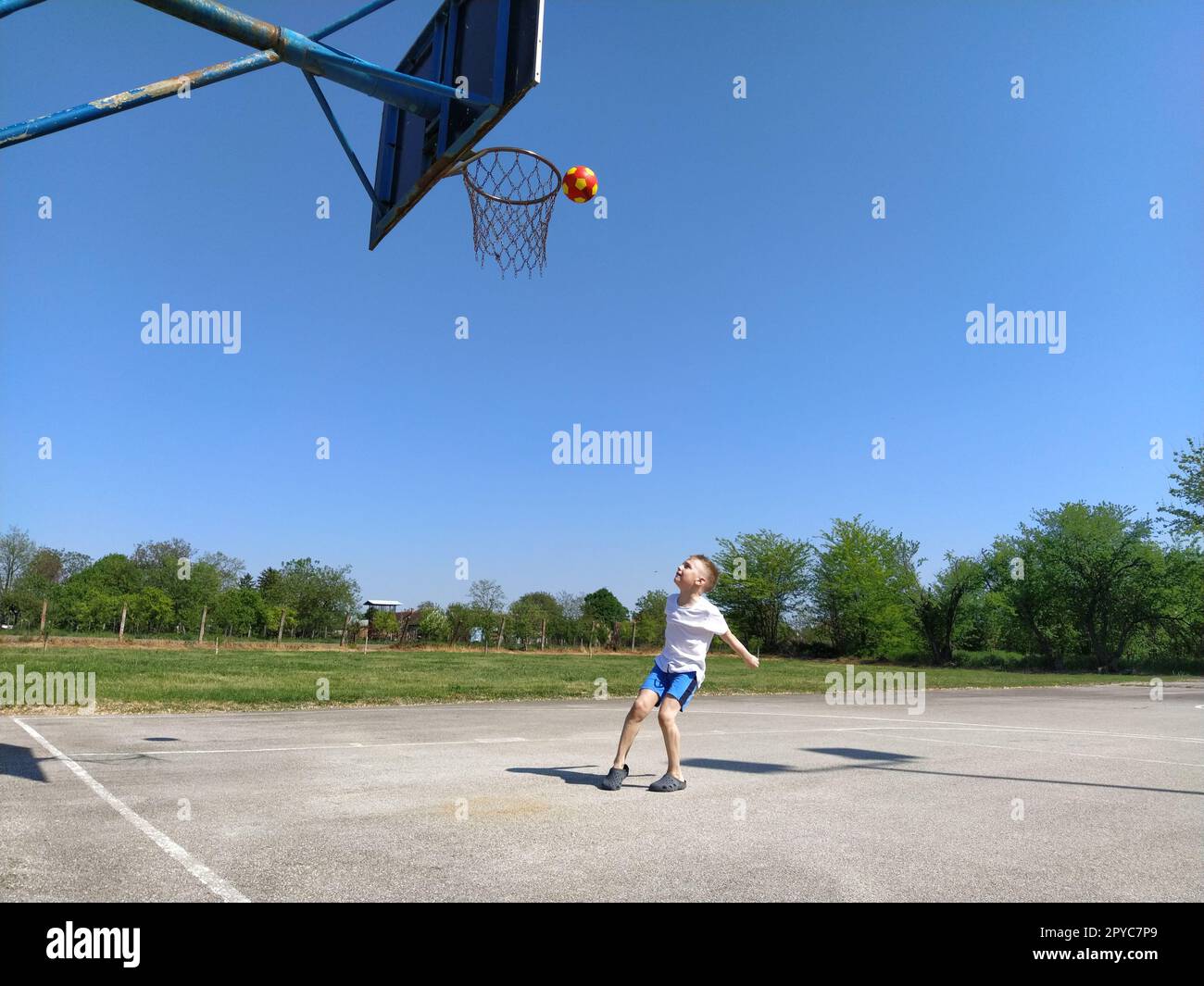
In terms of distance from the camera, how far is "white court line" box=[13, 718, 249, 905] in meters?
3.69

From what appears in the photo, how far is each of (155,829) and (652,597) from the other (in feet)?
203

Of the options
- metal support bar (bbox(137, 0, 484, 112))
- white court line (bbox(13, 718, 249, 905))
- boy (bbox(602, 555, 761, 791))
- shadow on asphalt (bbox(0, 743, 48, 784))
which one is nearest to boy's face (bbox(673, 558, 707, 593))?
boy (bbox(602, 555, 761, 791))

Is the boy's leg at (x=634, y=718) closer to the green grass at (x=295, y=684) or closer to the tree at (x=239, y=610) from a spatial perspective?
the green grass at (x=295, y=684)

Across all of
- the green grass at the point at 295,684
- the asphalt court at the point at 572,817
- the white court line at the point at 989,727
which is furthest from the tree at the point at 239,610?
the white court line at the point at 989,727

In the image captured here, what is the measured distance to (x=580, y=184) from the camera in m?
9.39

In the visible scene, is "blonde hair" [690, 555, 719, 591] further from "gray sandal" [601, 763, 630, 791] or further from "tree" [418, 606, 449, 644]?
"tree" [418, 606, 449, 644]

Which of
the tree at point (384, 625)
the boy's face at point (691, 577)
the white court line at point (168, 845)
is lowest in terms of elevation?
the tree at point (384, 625)

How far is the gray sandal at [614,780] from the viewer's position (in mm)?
6402

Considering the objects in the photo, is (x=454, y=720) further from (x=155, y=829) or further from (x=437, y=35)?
(x=437, y=35)

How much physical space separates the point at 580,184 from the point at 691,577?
201 inches

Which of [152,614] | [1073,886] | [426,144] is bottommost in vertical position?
[152,614]

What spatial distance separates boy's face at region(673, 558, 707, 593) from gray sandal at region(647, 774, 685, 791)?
4.81ft
